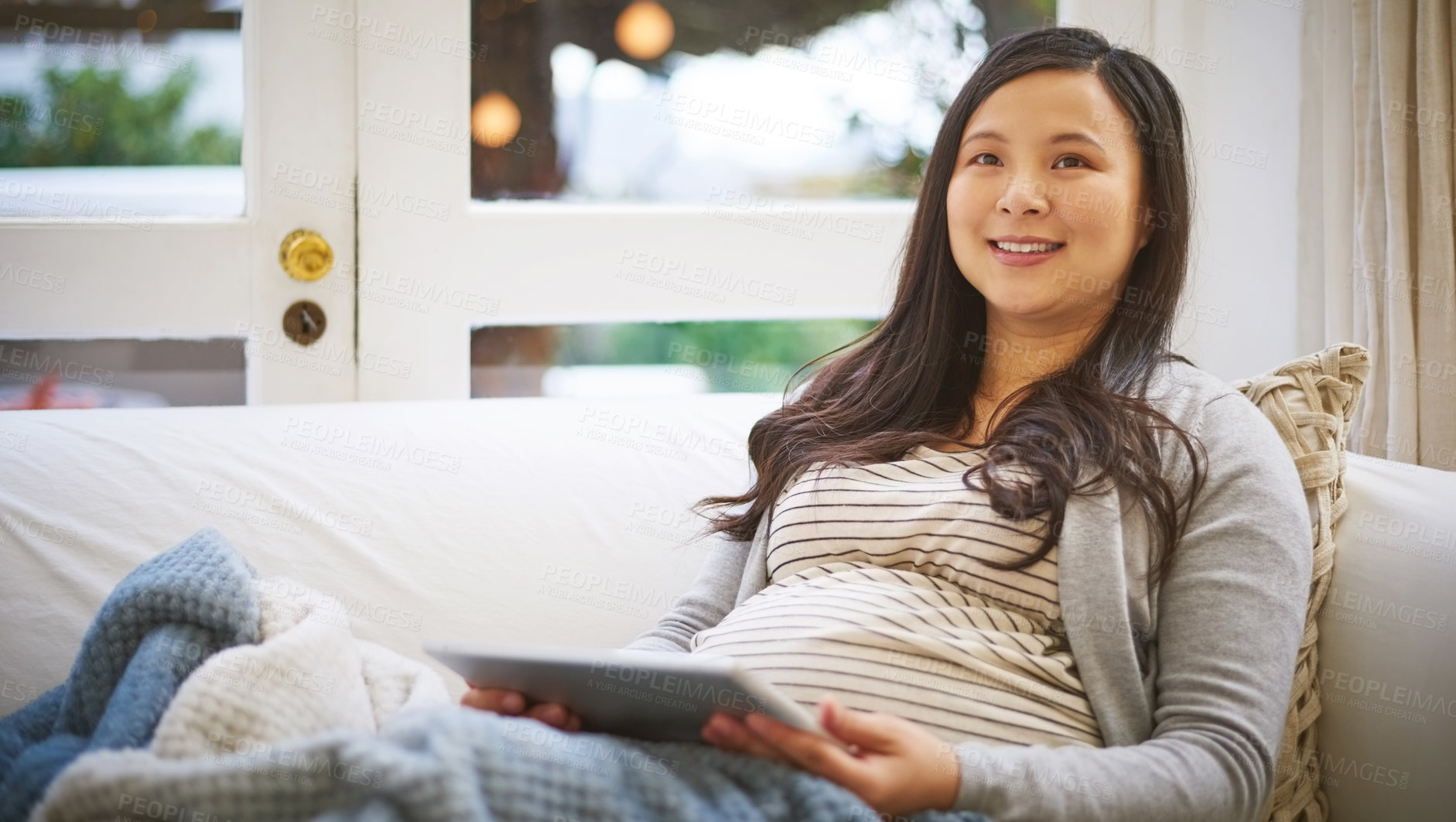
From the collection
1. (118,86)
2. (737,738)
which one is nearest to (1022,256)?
(737,738)

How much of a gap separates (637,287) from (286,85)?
635 mm

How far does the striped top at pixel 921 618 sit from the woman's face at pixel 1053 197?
209 millimetres

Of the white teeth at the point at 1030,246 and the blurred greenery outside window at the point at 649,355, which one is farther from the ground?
the white teeth at the point at 1030,246

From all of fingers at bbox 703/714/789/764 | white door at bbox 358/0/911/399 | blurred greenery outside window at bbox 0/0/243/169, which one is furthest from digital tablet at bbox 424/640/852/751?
blurred greenery outside window at bbox 0/0/243/169

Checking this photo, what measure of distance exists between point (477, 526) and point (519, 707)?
0.50m

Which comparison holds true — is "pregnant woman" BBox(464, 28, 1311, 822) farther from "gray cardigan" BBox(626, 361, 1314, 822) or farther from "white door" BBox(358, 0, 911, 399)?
"white door" BBox(358, 0, 911, 399)

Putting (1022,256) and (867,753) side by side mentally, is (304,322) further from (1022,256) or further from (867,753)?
(867,753)

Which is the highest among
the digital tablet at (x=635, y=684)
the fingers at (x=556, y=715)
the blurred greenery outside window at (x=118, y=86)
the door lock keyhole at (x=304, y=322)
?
the blurred greenery outside window at (x=118, y=86)

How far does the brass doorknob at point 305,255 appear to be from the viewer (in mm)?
1896

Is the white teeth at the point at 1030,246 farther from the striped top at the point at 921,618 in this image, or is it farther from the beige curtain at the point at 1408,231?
the beige curtain at the point at 1408,231

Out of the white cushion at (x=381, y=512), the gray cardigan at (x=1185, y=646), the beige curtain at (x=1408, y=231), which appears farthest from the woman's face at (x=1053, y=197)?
the beige curtain at (x=1408, y=231)

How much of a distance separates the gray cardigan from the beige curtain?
2.04 ft

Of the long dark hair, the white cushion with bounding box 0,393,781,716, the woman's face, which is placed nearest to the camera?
the long dark hair

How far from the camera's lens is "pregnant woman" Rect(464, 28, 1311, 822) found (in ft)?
3.18
